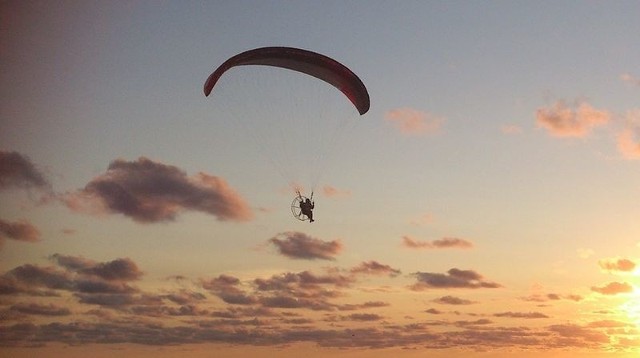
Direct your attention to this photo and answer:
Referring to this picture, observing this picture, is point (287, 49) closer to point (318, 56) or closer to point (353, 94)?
point (318, 56)

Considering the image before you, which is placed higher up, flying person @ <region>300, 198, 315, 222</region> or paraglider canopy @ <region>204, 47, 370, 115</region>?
paraglider canopy @ <region>204, 47, 370, 115</region>

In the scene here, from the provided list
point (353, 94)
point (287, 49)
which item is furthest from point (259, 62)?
point (353, 94)

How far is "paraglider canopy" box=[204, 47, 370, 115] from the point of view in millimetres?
50562

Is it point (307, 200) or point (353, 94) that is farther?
point (353, 94)

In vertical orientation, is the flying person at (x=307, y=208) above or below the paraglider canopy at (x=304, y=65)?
below

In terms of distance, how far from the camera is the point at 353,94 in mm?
54094

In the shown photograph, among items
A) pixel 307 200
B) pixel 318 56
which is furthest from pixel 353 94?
pixel 307 200

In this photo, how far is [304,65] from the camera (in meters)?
52.3

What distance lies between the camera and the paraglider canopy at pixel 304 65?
50562 mm

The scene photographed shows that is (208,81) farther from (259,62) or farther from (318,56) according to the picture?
(318,56)

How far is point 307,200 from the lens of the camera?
50.7 m

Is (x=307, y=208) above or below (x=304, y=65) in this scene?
below

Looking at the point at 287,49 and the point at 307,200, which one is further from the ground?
the point at 287,49

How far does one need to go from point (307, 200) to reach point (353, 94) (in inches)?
333
